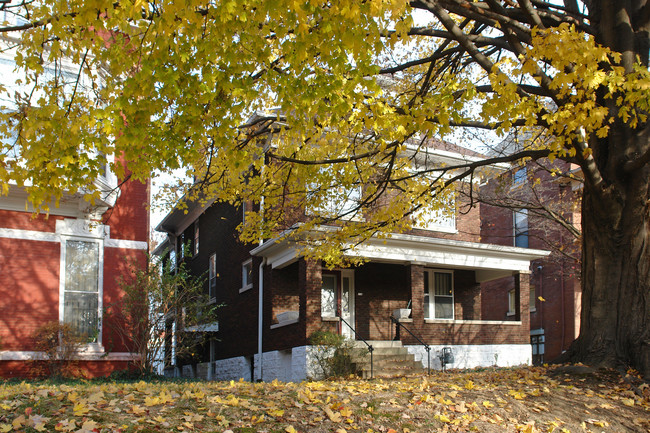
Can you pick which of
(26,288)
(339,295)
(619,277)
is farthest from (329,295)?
(619,277)

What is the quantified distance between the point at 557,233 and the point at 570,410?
753 inches

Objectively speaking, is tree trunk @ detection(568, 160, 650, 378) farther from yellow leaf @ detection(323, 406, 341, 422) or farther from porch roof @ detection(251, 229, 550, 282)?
porch roof @ detection(251, 229, 550, 282)

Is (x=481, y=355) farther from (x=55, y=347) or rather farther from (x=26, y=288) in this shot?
(x=26, y=288)

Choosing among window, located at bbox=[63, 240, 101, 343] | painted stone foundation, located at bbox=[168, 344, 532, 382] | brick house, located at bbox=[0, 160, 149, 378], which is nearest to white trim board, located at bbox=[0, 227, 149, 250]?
brick house, located at bbox=[0, 160, 149, 378]

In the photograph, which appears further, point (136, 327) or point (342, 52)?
point (136, 327)

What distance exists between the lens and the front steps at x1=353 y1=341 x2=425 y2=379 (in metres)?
15.7

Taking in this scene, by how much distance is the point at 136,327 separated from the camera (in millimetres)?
14680

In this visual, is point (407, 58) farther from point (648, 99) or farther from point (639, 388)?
point (639, 388)

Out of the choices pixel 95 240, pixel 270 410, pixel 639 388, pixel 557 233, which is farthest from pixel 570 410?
pixel 557 233

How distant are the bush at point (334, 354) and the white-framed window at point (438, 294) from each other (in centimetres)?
566

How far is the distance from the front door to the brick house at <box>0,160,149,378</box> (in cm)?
628

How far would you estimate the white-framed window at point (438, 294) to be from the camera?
68.9 ft

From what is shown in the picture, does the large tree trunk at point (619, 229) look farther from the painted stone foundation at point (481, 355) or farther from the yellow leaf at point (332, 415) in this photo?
the painted stone foundation at point (481, 355)

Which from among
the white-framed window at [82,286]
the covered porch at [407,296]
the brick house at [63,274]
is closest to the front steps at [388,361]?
the covered porch at [407,296]
